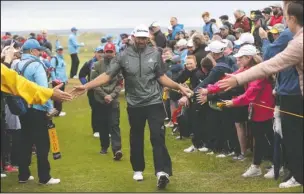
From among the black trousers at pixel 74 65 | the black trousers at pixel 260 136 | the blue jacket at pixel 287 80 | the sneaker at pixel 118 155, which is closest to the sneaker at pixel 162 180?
the black trousers at pixel 260 136

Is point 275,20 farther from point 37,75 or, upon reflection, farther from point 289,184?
point 37,75

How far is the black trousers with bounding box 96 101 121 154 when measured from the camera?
1341cm

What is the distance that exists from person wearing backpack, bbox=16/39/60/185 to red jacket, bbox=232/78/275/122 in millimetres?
3413

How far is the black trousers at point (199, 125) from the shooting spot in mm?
13406

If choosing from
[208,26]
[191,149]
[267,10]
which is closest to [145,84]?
[191,149]

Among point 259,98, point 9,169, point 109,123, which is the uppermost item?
point 259,98

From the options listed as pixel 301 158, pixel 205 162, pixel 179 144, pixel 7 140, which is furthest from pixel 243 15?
pixel 301 158

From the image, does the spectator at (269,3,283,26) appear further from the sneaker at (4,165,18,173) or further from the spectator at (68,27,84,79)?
the spectator at (68,27,84,79)

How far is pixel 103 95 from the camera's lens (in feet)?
44.9

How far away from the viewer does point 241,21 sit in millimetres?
19219

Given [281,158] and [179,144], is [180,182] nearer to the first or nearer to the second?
[281,158]

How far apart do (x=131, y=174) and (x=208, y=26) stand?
39.7 feet

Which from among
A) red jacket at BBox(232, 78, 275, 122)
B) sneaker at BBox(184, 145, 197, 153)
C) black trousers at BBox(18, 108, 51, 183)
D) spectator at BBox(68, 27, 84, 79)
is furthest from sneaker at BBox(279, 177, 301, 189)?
spectator at BBox(68, 27, 84, 79)

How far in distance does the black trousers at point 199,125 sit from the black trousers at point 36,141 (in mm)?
4010
